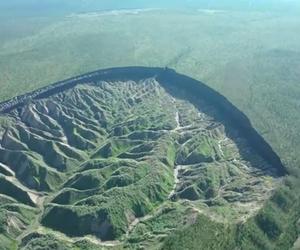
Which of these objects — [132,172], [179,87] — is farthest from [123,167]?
[179,87]

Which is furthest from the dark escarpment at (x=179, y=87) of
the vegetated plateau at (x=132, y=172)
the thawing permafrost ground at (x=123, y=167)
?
the thawing permafrost ground at (x=123, y=167)

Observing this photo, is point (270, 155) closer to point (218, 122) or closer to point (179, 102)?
point (218, 122)

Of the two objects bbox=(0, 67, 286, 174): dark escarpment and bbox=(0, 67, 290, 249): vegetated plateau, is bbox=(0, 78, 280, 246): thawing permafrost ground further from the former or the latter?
bbox=(0, 67, 286, 174): dark escarpment

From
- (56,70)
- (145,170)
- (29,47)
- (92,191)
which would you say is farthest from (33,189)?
(29,47)

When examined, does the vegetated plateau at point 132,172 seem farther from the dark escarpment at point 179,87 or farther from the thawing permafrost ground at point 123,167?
the dark escarpment at point 179,87

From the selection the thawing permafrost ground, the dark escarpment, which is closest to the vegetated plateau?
the thawing permafrost ground
